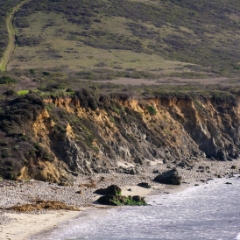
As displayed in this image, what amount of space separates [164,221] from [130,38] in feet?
248

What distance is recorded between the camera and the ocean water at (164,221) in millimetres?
29906

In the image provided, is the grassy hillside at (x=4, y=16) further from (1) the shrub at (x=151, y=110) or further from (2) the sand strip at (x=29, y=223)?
(2) the sand strip at (x=29, y=223)

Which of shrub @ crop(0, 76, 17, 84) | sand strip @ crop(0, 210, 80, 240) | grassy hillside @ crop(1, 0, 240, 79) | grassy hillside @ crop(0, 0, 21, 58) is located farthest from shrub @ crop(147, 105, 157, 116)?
grassy hillside @ crop(0, 0, 21, 58)

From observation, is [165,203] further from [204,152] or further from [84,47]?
[84,47]

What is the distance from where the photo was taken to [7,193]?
113ft

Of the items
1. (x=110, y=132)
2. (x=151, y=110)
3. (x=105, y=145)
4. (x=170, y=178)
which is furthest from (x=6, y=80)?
(x=170, y=178)

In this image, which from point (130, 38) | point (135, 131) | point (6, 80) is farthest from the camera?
point (130, 38)

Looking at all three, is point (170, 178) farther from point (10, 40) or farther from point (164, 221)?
point (10, 40)

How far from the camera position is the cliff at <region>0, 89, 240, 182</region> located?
3950cm

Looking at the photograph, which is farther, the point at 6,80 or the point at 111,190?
the point at 6,80

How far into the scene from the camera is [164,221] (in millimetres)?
33031

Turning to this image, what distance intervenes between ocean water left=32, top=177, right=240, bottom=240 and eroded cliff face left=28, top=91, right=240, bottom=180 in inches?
277

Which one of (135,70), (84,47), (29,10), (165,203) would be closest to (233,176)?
(165,203)

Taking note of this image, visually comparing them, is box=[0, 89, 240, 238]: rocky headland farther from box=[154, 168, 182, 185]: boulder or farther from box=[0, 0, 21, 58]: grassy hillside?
box=[0, 0, 21, 58]: grassy hillside
